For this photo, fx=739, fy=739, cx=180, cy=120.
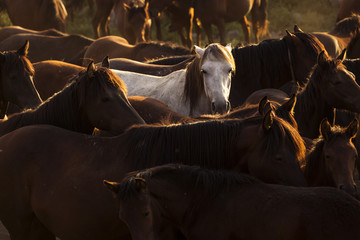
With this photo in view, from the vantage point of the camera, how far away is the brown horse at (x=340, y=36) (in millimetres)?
9094

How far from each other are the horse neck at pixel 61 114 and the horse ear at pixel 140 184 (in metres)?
1.55

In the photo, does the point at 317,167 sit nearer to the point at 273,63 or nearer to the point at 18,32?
the point at 273,63

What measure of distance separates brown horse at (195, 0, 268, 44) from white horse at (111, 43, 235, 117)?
7708 millimetres

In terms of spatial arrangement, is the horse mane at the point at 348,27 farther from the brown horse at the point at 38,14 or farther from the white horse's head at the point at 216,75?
the brown horse at the point at 38,14

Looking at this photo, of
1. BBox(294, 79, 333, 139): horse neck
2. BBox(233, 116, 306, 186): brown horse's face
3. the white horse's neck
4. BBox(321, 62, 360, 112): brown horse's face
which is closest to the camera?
BBox(233, 116, 306, 186): brown horse's face

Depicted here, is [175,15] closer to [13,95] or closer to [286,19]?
[286,19]

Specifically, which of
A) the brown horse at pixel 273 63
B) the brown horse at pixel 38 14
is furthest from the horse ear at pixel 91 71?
the brown horse at pixel 38 14

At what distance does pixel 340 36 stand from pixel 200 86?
418 centimetres

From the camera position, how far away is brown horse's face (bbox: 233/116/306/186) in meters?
3.89

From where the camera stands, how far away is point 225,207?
3.66 metres

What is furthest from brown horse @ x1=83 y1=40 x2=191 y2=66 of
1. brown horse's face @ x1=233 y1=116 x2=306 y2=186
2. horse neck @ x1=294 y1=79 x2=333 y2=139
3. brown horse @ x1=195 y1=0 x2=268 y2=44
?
brown horse's face @ x1=233 y1=116 x2=306 y2=186

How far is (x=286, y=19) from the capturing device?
18000mm

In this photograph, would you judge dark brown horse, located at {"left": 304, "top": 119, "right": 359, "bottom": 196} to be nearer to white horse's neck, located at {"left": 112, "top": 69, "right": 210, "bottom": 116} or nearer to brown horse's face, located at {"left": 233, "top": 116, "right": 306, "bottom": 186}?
brown horse's face, located at {"left": 233, "top": 116, "right": 306, "bottom": 186}

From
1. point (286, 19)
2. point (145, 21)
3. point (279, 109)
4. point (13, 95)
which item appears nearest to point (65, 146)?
point (279, 109)
